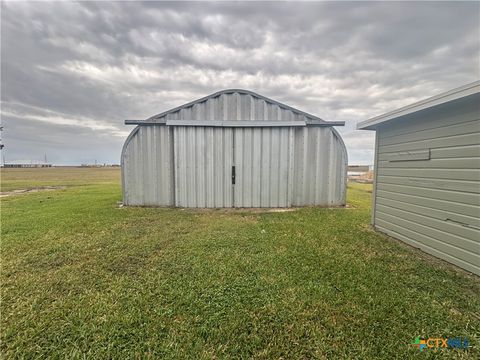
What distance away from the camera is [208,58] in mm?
9422

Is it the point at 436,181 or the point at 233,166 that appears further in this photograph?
the point at 233,166

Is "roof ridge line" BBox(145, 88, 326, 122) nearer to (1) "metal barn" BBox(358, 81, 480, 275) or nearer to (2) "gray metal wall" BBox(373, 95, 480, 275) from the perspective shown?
(1) "metal barn" BBox(358, 81, 480, 275)

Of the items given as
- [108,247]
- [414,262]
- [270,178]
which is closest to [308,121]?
[270,178]

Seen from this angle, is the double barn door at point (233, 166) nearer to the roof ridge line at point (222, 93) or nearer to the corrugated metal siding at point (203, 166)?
the corrugated metal siding at point (203, 166)

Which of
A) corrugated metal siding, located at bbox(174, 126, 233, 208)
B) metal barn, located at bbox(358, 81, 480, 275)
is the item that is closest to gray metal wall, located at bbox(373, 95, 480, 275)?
metal barn, located at bbox(358, 81, 480, 275)

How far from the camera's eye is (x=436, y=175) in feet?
11.3

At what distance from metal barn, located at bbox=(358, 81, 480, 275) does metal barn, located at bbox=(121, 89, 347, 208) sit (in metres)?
2.47

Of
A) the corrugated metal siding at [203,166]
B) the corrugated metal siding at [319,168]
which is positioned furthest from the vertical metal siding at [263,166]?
the corrugated metal siding at [319,168]

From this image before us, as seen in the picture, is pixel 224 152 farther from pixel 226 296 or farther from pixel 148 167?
pixel 226 296

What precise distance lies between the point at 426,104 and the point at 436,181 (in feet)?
4.54

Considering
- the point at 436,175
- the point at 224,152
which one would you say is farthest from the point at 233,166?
the point at 436,175

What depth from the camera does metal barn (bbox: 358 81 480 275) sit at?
9.55 feet

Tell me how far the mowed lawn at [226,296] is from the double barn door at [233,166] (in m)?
2.60

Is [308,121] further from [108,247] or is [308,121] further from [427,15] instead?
[108,247]
